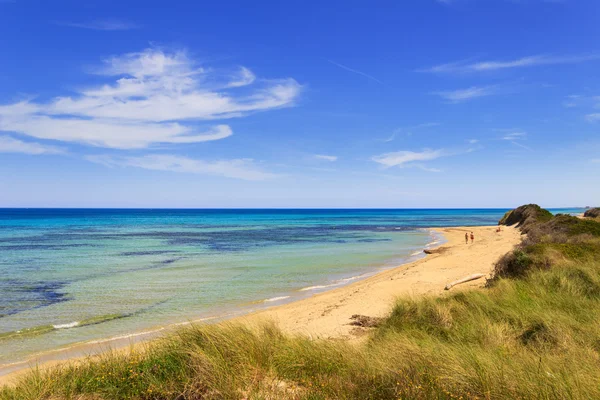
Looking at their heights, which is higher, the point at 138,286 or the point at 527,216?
the point at 527,216

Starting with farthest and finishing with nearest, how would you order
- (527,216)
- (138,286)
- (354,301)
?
(527,216), (138,286), (354,301)

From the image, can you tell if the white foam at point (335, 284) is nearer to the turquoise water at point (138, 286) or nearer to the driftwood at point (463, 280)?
the turquoise water at point (138, 286)

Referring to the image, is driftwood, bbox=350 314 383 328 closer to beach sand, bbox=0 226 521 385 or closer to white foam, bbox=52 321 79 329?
beach sand, bbox=0 226 521 385

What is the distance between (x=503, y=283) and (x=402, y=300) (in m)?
3.64

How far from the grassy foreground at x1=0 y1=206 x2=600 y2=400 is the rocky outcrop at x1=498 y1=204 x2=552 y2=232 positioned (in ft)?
130

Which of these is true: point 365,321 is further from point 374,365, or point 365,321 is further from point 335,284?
point 335,284

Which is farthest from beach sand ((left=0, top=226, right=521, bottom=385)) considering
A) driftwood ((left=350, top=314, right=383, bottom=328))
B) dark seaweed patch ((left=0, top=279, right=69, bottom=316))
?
dark seaweed patch ((left=0, top=279, right=69, bottom=316))

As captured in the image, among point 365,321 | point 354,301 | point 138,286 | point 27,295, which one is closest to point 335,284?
point 354,301

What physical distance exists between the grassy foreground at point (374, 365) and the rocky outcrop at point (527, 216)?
39708mm

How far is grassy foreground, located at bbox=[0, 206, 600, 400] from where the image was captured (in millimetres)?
5102

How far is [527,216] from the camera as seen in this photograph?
53906mm

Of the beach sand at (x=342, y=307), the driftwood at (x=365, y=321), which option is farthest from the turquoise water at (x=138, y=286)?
the driftwood at (x=365, y=321)

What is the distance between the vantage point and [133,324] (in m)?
12.2

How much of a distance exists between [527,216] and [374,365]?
57565 mm
